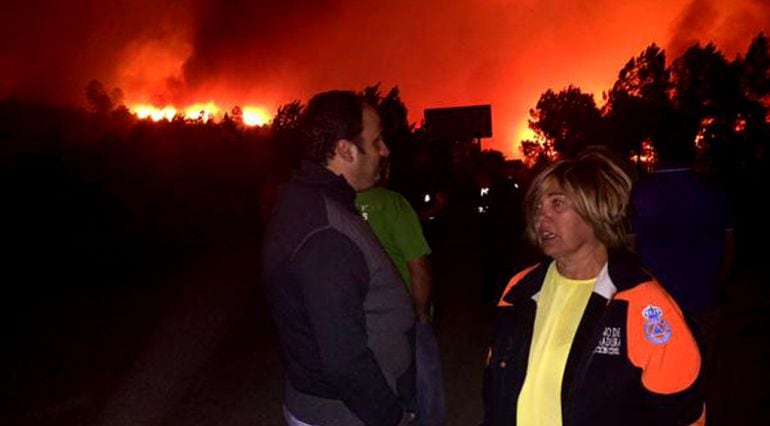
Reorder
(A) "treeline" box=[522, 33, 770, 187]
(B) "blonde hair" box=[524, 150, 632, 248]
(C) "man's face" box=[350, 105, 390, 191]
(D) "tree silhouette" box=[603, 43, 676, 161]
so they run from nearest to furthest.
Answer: (B) "blonde hair" box=[524, 150, 632, 248] → (C) "man's face" box=[350, 105, 390, 191] → (A) "treeline" box=[522, 33, 770, 187] → (D) "tree silhouette" box=[603, 43, 676, 161]

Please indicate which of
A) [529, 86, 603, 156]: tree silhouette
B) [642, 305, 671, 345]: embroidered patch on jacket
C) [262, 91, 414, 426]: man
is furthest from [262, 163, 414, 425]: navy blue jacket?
[529, 86, 603, 156]: tree silhouette

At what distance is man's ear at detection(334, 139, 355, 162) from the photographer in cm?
228

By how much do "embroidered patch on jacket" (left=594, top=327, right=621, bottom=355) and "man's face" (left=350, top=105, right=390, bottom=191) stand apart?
98 centimetres

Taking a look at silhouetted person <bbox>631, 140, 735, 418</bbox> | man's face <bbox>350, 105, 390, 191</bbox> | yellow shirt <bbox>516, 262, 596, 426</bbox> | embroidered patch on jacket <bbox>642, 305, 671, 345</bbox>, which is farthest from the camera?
silhouetted person <bbox>631, 140, 735, 418</bbox>

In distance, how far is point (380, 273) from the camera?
6.98ft

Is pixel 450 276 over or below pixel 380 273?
below

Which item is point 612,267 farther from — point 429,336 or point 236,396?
point 236,396

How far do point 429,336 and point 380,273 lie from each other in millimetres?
1622

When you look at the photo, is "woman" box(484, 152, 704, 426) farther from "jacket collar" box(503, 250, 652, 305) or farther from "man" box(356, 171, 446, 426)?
"man" box(356, 171, 446, 426)

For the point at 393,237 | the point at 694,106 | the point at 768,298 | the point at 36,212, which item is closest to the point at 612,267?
the point at 393,237

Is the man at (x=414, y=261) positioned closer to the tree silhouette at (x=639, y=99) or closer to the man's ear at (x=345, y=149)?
the man's ear at (x=345, y=149)

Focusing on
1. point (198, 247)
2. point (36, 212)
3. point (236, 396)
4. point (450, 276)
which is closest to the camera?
point (236, 396)

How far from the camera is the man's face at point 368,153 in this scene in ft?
7.63

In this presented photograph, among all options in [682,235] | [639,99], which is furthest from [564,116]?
[682,235]
